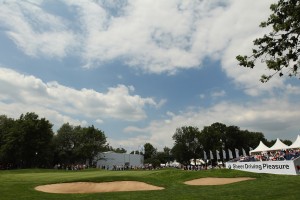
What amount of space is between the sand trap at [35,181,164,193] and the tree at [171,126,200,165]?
108918 millimetres

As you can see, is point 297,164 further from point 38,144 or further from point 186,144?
point 186,144

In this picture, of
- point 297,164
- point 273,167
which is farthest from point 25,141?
point 297,164

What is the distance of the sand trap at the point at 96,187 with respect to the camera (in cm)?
2934

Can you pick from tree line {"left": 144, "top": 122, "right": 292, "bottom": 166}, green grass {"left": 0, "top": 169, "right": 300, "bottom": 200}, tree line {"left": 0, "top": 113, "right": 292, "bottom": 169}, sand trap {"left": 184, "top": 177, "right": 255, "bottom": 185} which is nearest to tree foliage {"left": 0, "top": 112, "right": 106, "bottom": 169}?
tree line {"left": 0, "top": 113, "right": 292, "bottom": 169}

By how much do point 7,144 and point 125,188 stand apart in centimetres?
6358

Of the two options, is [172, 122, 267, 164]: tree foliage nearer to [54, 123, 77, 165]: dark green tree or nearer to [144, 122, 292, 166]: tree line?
[144, 122, 292, 166]: tree line

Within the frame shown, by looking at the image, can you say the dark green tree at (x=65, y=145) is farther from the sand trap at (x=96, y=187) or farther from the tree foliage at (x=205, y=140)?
the sand trap at (x=96, y=187)

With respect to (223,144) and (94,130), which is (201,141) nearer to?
(223,144)

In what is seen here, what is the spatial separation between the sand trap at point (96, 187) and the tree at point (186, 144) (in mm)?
Answer: 108918

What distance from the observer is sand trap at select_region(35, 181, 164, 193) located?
1155 inches

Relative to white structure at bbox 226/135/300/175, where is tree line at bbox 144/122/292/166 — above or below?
above

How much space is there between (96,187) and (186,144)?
115 m

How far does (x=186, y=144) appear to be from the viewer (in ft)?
469

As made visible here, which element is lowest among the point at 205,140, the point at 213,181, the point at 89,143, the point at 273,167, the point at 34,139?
the point at 213,181
